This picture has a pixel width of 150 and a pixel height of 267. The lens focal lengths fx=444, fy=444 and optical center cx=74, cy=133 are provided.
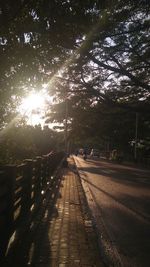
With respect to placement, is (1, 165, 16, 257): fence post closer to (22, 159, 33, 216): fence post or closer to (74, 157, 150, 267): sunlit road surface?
(74, 157, 150, 267): sunlit road surface

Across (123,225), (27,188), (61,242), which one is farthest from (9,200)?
(123,225)

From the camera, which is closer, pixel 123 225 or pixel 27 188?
pixel 27 188

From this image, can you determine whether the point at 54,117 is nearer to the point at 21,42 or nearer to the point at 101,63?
the point at 101,63

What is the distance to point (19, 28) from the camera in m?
6.34

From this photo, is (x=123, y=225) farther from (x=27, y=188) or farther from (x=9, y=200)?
(x=9, y=200)

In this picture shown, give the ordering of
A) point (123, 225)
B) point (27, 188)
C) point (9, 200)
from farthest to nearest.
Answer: point (123, 225)
point (27, 188)
point (9, 200)

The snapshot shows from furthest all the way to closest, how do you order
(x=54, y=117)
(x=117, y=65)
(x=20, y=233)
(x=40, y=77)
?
(x=54, y=117), (x=117, y=65), (x=20, y=233), (x=40, y=77)

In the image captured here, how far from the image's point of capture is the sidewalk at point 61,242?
265 inches

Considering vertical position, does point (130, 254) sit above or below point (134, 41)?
below

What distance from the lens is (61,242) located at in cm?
805

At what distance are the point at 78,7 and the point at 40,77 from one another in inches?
47.3

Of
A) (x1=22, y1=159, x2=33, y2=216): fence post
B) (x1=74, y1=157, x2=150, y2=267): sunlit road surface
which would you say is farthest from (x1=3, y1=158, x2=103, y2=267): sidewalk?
(x1=22, y1=159, x2=33, y2=216): fence post

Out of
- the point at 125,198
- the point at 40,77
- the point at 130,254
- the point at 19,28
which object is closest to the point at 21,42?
the point at 19,28

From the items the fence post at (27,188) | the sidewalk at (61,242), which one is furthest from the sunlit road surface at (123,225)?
the fence post at (27,188)
